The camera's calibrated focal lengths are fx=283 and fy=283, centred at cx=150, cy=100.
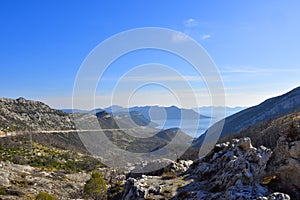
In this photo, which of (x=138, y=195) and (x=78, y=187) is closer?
(x=138, y=195)

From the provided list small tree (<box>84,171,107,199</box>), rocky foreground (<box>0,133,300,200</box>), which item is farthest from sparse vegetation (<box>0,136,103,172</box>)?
rocky foreground (<box>0,133,300,200</box>)

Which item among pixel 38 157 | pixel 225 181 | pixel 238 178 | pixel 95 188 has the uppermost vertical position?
pixel 38 157

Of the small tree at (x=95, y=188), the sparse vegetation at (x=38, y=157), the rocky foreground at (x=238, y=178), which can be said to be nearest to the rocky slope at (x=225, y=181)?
the rocky foreground at (x=238, y=178)

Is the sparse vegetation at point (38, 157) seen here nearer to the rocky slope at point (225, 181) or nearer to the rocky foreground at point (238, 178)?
the rocky slope at point (225, 181)

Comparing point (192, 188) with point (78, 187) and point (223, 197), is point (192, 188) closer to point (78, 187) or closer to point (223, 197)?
point (223, 197)

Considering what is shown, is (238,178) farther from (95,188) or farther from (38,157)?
(38,157)

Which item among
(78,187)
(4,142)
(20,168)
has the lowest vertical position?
(78,187)

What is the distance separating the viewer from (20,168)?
372 ft

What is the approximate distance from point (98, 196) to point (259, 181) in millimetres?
47776

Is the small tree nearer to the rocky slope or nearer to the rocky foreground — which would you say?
the rocky foreground

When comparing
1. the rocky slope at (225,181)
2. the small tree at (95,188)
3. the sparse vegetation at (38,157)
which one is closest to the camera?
the rocky slope at (225,181)

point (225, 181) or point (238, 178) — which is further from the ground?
point (238, 178)

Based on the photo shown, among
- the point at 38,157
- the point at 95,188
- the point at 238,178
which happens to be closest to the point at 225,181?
the point at 238,178

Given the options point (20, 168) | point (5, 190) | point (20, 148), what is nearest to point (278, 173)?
point (5, 190)
